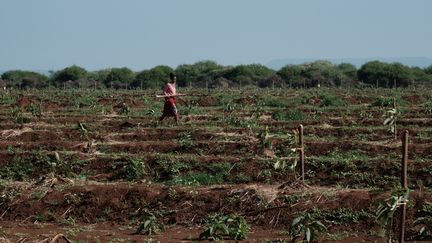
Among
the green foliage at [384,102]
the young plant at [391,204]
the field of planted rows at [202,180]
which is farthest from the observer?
the green foliage at [384,102]

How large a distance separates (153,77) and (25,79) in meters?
8.52

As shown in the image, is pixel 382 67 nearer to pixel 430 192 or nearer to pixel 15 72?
pixel 15 72

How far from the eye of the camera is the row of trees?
138ft

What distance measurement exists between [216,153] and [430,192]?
398 cm

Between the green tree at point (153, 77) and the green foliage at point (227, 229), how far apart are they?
37471 mm

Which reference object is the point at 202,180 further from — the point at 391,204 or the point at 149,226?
the point at 391,204

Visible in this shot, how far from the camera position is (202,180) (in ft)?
34.6

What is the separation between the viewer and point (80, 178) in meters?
10.8

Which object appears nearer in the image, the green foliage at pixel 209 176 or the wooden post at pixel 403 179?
the wooden post at pixel 403 179

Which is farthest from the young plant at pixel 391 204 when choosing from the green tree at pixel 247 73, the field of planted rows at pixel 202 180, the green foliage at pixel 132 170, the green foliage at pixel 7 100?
the green tree at pixel 247 73

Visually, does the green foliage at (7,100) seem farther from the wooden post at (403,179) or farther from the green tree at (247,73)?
the green tree at (247,73)

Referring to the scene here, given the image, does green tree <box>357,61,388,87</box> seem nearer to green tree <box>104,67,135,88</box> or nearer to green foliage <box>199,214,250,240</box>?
green tree <box>104,67,135,88</box>

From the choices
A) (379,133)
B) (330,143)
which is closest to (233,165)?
(330,143)

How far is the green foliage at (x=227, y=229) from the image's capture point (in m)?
7.77
